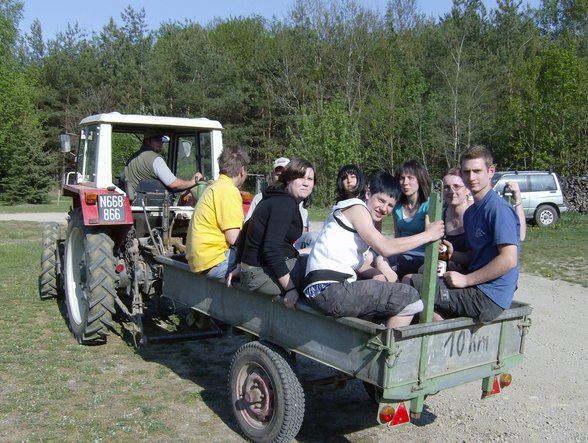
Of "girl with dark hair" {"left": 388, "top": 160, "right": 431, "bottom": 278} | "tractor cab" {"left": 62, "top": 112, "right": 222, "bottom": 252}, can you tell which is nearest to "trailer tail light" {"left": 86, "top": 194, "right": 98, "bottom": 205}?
"tractor cab" {"left": 62, "top": 112, "right": 222, "bottom": 252}

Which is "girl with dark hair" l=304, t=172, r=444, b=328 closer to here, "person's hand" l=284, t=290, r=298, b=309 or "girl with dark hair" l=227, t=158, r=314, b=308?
"person's hand" l=284, t=290, r=298, b=309

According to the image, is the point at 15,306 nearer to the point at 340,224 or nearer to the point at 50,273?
the point at 50,273

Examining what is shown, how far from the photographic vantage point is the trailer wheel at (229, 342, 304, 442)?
367cm

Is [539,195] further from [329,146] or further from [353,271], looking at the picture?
[353,271]

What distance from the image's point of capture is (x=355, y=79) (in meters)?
34.0

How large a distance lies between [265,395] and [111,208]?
2908mm

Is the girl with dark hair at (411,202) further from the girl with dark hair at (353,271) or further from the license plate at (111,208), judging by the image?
the license plate at (111,208)

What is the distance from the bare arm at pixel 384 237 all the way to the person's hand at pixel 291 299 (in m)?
0.57

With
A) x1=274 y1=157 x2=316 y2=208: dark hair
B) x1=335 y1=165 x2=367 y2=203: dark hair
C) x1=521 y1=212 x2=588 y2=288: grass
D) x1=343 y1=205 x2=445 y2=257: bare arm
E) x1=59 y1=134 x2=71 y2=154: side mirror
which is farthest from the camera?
x1=521 y1=212 x2=588 y2=288: grass

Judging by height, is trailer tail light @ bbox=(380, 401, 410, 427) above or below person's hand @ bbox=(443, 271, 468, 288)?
below

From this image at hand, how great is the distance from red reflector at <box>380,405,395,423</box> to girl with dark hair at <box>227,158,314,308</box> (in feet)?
2.78

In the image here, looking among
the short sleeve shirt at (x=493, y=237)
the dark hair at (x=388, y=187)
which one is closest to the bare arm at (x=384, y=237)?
the dark hair at (x=388, y=187)

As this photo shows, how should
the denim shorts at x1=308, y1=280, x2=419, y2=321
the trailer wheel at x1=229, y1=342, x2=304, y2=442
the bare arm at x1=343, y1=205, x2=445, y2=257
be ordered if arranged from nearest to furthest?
the bare arm at x1=343, y1=205, x2=445, y2=257
the denim shorts at x1=308, y1=280, x2=419, y2=321
the trailer wheel at x1=229, y1=342, x2=304, y2=442

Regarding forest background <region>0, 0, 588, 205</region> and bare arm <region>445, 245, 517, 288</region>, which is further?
forest background <region>0, 0, 588, 205</region>
